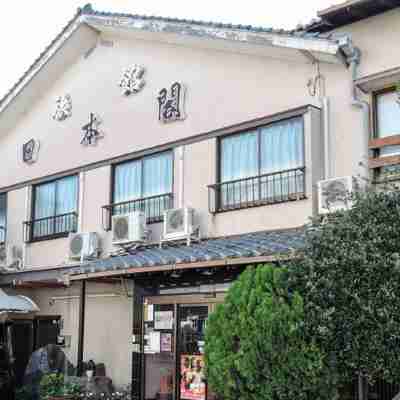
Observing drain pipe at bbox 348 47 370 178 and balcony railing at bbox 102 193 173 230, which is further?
balcony railing at bbox 102 193 173 230

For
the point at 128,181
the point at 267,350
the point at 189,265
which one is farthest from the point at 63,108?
the point at 267,350

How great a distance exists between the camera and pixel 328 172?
12852mm

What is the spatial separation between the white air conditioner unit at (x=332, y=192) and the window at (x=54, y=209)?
7376 millimetres

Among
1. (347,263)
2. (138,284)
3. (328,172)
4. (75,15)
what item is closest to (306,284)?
(347,263)

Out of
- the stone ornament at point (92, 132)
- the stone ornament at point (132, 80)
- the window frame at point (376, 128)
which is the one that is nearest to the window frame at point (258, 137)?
the window frame at point (376, 128)

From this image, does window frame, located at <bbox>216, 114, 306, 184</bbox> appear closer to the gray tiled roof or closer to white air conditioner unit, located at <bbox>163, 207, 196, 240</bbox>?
white air conditioner unit, located at <bbox>163, 207, 196, 240</bbox>

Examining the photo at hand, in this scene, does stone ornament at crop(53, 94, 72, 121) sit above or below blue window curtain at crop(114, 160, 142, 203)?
above

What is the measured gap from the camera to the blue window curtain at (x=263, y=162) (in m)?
13.4

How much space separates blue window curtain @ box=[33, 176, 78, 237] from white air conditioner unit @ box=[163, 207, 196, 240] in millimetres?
3878

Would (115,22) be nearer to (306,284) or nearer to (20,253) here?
(20,253)

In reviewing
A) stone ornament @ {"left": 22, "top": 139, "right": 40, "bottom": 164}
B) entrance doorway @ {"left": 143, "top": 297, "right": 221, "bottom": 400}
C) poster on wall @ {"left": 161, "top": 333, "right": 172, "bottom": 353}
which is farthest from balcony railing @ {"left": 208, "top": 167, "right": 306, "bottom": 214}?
stone ornament @ {"left": 22, "top": 139, "right": 40, "bottom": 164}

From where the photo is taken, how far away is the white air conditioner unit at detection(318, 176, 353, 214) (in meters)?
12.0

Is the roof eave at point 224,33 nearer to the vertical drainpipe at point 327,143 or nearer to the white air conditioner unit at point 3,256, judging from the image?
the vertical drainpipe at point 327,143

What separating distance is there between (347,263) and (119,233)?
24.5 feet
